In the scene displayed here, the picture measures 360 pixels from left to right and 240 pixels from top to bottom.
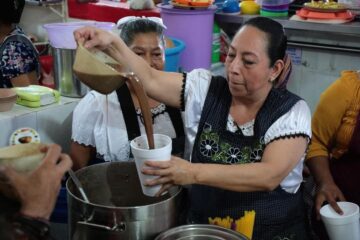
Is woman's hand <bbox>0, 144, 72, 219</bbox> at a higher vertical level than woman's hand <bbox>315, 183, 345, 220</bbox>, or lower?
higher

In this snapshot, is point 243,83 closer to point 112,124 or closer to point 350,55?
point 112,124

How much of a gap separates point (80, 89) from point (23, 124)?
0.34 m

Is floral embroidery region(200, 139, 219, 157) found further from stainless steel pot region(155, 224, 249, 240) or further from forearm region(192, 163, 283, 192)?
stainless steel pot region(155, 224, 249, 240)

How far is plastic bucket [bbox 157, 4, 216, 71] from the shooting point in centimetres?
288

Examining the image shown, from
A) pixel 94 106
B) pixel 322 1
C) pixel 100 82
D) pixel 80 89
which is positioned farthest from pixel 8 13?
pixel 322 1

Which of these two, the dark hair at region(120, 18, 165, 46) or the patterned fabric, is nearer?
the dark hair at region(120, 18, 165, 46)

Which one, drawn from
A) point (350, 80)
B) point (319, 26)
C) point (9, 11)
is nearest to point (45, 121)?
point (9, 11)

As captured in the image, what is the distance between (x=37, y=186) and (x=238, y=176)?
0.64 meters

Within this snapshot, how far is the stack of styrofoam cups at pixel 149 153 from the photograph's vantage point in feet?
4.36

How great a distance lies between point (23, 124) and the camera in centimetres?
196

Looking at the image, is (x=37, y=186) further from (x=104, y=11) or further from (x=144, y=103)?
(x=104, y=11)

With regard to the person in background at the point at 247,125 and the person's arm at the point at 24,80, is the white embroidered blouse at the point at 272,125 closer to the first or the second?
the person in background at the point at 247,125

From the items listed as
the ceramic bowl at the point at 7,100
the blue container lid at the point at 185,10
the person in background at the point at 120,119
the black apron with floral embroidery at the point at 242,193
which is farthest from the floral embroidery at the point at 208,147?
the blue container lid at the point at 185,10

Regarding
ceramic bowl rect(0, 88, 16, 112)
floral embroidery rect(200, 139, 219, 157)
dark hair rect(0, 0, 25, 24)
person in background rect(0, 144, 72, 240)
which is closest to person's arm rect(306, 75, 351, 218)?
floral embroidery rect(200, 139, 219, 157)
